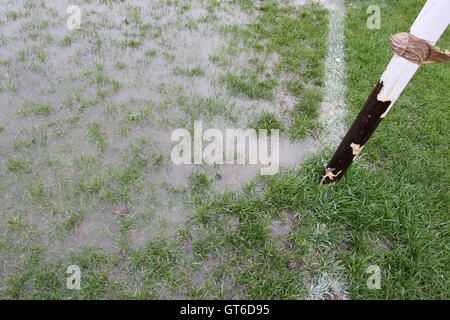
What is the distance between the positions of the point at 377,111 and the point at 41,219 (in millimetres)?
2987

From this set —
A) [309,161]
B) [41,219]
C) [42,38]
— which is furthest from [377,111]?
[42,38]

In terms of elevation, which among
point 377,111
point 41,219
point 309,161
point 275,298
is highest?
point 377,111

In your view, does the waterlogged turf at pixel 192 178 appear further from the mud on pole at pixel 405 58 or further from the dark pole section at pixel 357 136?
the mud on pole at pixel 405 58

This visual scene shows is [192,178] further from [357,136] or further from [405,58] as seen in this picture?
[405,58]

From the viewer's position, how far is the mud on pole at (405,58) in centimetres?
187

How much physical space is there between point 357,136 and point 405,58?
712 millimetres

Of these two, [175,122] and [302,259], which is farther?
[175,122]

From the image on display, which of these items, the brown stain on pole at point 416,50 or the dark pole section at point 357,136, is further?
the dark pole section at point 357,136

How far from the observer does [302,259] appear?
2502 mm

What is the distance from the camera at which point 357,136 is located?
251cm

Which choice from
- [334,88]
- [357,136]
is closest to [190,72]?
[334,88]

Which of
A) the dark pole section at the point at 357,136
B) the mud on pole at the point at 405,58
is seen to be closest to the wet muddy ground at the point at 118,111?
the dark pole section at the point at 357,136
